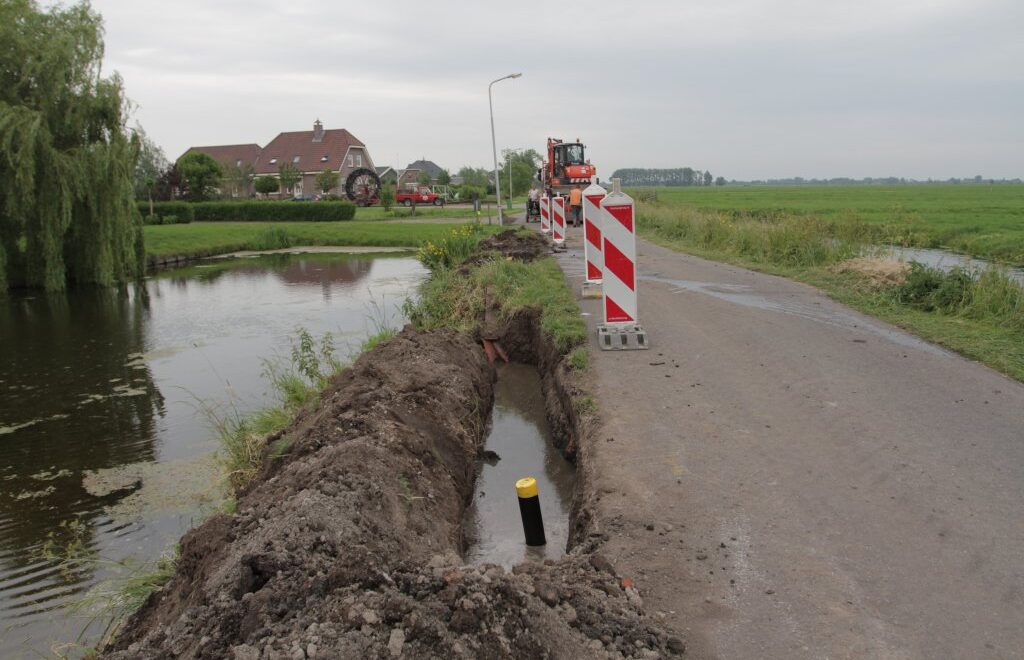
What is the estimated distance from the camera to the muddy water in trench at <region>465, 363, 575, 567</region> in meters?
5.09

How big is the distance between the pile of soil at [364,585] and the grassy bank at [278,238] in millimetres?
27164

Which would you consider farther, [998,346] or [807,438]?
[998,346]

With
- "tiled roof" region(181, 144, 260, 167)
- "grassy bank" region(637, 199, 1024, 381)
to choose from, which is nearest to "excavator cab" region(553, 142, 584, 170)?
"grassy bank" region(637, 199, 1024, 381)

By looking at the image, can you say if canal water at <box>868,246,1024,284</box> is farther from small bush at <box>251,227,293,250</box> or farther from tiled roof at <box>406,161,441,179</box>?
tiled roof at <box>406,161,441,179</box>

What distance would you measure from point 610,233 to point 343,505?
479cm

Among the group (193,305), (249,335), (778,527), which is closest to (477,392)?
(778,527)

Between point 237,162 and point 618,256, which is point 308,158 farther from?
point 618,256

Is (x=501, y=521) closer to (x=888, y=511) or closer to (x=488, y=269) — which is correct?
(x=888, y=511)

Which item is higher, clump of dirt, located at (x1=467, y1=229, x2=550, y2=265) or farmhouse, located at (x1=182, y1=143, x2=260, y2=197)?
farmhouse, located at (x1=182, y1=143, x2=260, y2=197)

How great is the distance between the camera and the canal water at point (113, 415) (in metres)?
5.62

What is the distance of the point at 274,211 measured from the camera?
51406 mm

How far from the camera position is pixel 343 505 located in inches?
157

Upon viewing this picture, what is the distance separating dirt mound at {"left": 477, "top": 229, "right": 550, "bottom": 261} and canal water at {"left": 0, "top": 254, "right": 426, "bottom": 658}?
8.11 feet

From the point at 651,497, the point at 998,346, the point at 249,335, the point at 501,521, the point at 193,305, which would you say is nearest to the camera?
the point at 651,497
